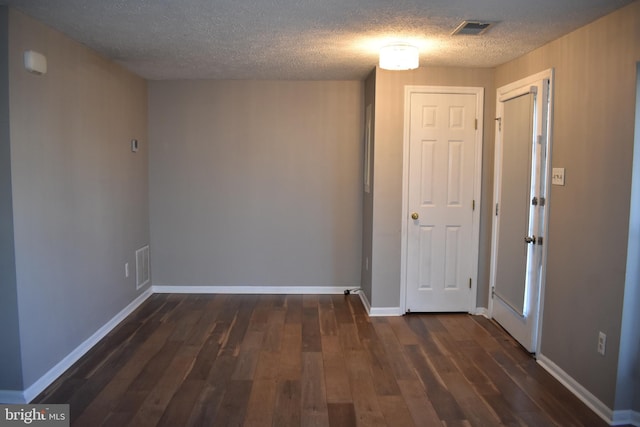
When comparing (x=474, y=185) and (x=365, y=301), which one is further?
(x=365, y=301)

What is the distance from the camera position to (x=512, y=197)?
3.88m

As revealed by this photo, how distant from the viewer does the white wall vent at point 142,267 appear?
4785 mm

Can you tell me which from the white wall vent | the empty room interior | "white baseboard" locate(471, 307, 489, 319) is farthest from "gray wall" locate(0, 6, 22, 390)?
"white baseboard" locate(471, 307, 489, 319)

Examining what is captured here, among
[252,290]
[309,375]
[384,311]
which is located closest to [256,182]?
[252,290]

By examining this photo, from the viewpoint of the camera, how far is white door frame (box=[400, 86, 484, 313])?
14.1 feet

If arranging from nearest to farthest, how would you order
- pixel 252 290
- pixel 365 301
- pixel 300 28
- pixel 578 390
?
pixel 578 390 → pixel 300 28 → pixel 365 301 → pixel 252 290

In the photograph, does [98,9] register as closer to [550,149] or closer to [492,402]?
[550,149]

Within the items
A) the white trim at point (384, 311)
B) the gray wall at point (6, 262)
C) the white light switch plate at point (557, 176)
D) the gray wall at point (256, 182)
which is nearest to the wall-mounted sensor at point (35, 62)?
the gray wall at point (6, 262)

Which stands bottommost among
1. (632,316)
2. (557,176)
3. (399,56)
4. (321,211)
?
(632,316)

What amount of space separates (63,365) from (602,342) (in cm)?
338

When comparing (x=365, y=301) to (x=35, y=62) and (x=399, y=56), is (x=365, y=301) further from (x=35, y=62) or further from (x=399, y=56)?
(x=35, y=62)

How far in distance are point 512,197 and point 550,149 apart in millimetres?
663

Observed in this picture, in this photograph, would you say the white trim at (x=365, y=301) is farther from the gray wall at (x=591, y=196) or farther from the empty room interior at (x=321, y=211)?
the gray wall at (x=591, y=196)

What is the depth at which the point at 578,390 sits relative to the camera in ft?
9.64
